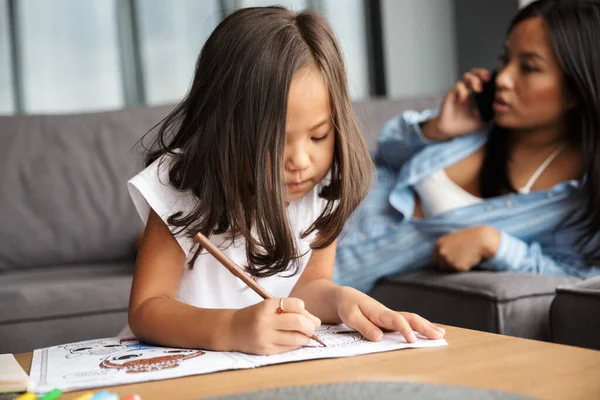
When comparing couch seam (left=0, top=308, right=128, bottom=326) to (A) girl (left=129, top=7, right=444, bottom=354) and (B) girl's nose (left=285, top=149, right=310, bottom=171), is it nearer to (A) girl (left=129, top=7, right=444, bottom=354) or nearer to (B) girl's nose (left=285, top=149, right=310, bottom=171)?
(A) girl (left=129, top=7, right=444, bottom=354)

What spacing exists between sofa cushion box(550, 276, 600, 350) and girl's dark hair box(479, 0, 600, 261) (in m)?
0.38

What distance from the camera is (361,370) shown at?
0.73 meters

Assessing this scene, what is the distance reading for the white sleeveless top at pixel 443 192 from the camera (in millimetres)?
1827

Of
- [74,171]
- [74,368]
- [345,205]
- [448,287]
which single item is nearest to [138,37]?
[74,171]

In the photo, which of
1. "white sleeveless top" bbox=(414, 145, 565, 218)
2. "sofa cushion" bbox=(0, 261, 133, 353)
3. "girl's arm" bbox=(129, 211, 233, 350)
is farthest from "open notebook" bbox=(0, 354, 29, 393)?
"white sleeveless top" bbox=(414, 145, 565, 218)

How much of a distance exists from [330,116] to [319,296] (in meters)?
0.24

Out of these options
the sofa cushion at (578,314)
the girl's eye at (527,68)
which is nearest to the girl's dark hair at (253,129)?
the sofa cushion at (578,314)

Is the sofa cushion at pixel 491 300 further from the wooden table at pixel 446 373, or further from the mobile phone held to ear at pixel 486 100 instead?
the wooden table at pixel 446 373

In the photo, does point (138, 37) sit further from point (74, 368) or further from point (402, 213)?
point (74, 368)

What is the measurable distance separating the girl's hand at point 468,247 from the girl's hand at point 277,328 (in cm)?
88

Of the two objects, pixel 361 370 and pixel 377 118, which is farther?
pixel 377 118

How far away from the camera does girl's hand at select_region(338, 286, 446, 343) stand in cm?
87

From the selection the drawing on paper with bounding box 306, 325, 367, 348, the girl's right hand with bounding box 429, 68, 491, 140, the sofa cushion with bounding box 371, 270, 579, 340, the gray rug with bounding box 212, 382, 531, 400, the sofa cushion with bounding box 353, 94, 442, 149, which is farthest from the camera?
the sofa cushion with bounding box 353, 94, 442, 149

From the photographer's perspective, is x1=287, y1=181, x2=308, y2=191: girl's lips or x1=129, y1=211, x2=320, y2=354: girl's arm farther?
x1=287, y1=181, x2=308, y2=191: girl's lips
